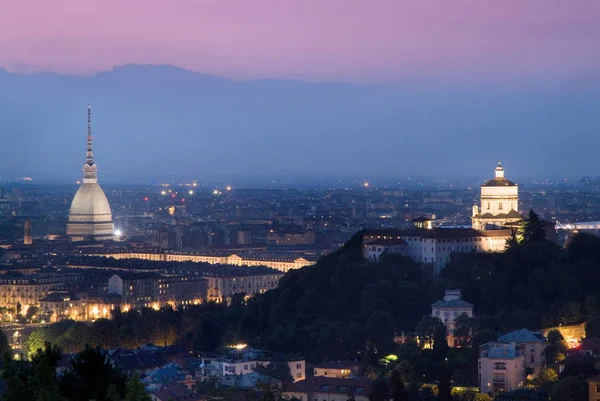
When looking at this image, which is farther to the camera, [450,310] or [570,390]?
[450,310]

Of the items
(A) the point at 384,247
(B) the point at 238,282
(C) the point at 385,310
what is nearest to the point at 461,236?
(A) the point at 384,247

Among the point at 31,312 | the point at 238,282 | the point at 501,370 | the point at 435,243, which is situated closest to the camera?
the point at 501,370

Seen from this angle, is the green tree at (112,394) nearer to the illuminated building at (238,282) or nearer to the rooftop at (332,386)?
the rooftop at (332,386)

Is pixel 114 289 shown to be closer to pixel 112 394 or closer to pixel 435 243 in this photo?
pixel 435 243

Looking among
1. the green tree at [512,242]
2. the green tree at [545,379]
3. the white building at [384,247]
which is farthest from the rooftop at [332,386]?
the white building at [384,247]

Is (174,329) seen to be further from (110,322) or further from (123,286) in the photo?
(123,286)
